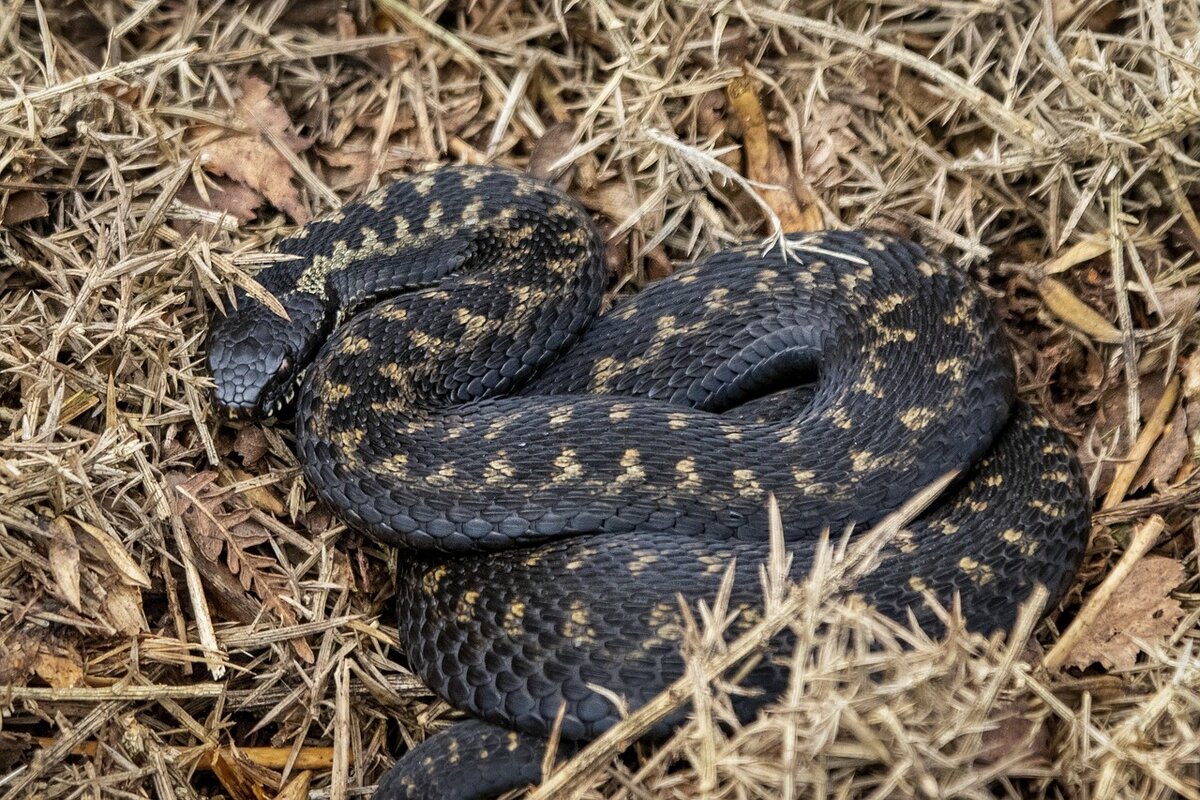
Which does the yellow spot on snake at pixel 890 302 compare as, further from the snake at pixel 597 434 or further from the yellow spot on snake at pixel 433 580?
the yellow spot on snake at pixel 433 580

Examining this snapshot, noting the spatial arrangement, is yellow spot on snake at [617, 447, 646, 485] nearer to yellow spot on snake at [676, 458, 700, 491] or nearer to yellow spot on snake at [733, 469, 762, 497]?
yellow spot on snake at [676, 458, 700, 491]

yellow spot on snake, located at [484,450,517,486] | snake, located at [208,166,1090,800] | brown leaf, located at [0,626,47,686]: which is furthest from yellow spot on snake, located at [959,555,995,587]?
brown leaf, located at [0,626,47,686]

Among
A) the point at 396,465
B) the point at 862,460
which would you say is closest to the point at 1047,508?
the point at 862,460

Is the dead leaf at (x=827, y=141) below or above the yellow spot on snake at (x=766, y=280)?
above

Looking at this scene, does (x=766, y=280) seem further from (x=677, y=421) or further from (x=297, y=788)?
(x=297, y=788)

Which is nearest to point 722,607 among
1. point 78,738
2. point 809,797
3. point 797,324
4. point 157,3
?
point 809,797

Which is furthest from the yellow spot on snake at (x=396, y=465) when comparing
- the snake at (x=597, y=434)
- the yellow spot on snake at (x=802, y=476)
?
the yellow spot on snake at (x=802, y=476)

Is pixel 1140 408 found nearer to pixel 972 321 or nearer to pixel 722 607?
pixel 972 321

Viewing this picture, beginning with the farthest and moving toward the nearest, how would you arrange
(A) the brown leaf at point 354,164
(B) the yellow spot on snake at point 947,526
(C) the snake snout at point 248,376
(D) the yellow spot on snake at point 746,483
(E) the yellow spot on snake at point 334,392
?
(A) the brown leaf at point 354,164 < (C) the snake snout at point 248,376 < (E) the yellow spot on snake at point 334,392 < (D) the yellow spot on snake at point 746,483 < (B) the yellow spot on snake at point 947,526
